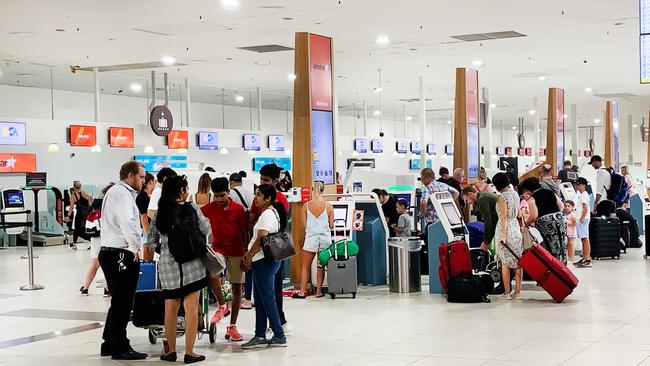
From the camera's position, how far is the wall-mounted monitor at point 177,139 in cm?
2138

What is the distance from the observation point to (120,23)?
1391cm

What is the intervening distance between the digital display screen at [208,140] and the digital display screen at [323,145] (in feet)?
32.8

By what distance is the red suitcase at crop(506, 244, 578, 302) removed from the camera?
9.78m

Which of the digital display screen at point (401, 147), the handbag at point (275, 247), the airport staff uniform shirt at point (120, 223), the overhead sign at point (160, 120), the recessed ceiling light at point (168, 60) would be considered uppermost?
the recessed ceiling light at point (168, 60)

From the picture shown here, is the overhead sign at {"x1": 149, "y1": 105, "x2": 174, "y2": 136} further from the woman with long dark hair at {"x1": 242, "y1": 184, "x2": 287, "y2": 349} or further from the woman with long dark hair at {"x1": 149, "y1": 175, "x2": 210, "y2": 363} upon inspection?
the woman with long dark hair at {"x1": 149, "y1": 175, "x2": 210, "y2": 363}

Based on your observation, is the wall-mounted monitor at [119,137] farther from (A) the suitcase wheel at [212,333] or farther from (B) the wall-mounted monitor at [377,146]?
(A) the suitcase wheel at [212,333]

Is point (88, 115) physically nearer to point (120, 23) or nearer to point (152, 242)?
point (120, 23)

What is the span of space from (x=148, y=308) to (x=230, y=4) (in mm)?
6320

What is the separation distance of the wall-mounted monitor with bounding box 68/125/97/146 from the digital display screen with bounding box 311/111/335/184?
324 inches

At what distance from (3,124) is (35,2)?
6.63 meters

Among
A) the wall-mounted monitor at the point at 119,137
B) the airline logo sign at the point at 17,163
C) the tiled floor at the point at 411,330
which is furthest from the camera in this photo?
the airline logo sign at the point at 17,163

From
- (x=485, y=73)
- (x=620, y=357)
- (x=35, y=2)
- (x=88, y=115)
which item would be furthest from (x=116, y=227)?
(x=88, y=115)

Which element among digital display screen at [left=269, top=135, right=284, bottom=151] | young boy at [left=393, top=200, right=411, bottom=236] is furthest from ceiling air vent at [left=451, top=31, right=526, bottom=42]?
digital display screen at [left=269, top=135, right=284, bottom=151]

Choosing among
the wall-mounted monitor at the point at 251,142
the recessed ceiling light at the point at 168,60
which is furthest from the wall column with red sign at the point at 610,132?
the recessed ceiling light at the point at 168,60
